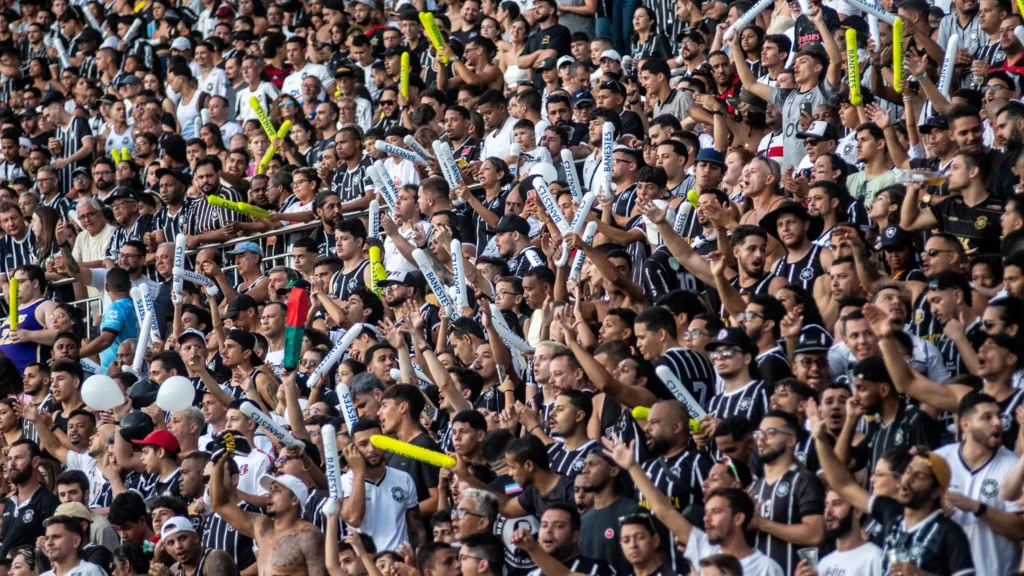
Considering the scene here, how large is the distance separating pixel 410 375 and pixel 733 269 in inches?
80.2

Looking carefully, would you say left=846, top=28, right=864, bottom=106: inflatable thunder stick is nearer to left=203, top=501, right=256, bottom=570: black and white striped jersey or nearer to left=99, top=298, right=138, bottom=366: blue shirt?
left=203, top=501, right=256, bottom=570: black and white striped jersey

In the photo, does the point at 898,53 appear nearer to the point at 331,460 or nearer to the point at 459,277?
the point at 459,277

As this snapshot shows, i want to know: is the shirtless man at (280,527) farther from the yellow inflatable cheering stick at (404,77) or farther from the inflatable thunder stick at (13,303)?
the yellow inflatable cheering stick at (404,77)

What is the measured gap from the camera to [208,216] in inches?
579

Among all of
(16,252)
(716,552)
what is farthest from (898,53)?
(16,252)

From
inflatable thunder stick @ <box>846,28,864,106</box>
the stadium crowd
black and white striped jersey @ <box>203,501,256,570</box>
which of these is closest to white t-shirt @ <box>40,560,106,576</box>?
the stadium crowd

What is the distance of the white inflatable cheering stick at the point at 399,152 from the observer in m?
13.2

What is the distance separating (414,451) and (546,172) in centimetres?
382

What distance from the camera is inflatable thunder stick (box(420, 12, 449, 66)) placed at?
619 inches

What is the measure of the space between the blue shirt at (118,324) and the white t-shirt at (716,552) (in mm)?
6886

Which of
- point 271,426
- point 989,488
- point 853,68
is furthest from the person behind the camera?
point 853,68

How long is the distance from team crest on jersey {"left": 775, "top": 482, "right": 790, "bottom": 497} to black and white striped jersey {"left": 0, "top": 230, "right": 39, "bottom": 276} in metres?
9.45

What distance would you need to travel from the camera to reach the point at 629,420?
9086mm

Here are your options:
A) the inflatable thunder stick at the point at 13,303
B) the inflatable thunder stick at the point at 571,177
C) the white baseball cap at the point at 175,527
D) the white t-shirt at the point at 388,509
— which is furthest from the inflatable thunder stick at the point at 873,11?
the inflatable thunder stick at the point at 13,303
